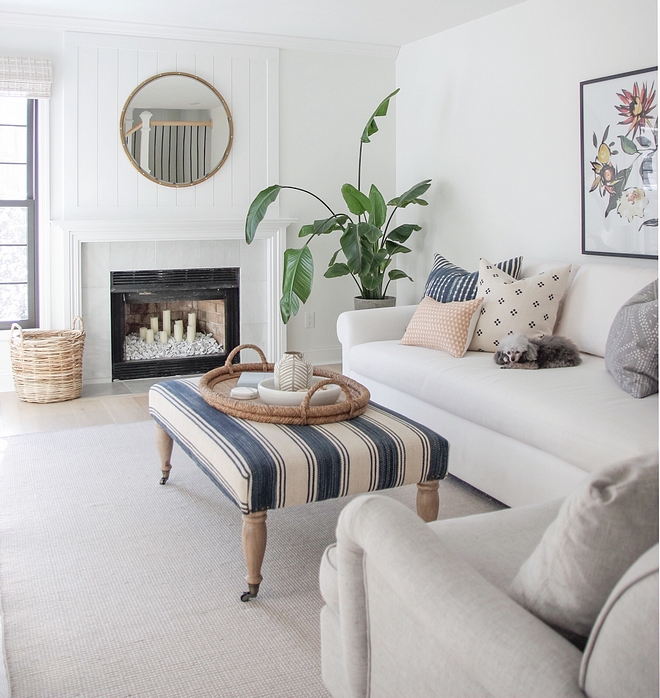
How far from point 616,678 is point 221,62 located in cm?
492

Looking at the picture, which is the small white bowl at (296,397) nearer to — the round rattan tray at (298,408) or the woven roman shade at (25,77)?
the round rattan tray at (298,408)

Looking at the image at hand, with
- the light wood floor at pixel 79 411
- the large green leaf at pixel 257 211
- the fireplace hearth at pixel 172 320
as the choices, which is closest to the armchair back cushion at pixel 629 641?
the light wood floor at pixel 79 411

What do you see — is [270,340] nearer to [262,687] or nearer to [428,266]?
[428,266]

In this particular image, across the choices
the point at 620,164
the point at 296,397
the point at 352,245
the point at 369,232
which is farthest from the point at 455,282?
the point at 296,397

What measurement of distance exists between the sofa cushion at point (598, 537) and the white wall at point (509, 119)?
2.87 meters

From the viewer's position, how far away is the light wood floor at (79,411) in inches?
164

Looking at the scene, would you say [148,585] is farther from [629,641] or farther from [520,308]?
[520,308]

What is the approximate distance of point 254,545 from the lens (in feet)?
7.43

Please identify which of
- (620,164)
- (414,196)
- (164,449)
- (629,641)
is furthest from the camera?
(414,196)

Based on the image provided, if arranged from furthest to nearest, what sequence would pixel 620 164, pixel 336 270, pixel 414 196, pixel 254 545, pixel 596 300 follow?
pixel 336 270 < pixel 414 196 < pixel 620 164 < pixel 596 300 < pixel 254 545

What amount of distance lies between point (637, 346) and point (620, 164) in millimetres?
1365

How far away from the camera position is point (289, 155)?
547 cm

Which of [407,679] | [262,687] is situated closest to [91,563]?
[262,687]

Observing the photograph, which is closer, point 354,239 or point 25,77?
point 25,77
